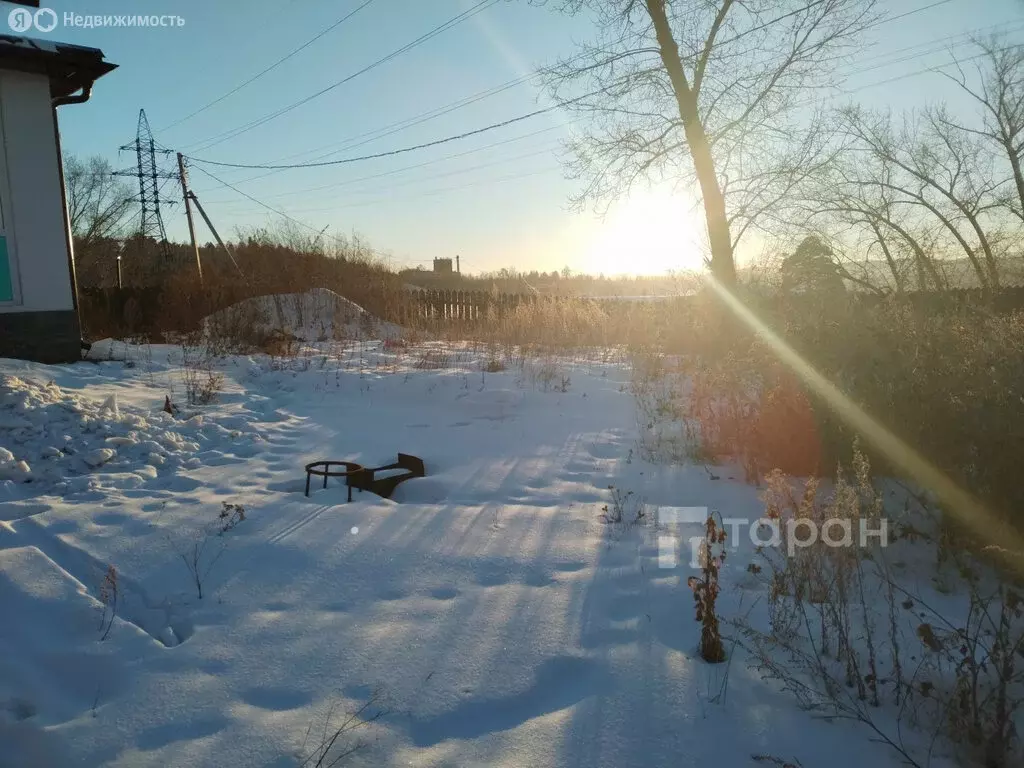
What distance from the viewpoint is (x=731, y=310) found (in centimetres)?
1031

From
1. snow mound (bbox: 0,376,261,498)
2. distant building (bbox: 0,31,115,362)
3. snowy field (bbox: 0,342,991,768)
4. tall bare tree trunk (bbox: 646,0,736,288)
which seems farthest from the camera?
tall bare tree trunk (bbox: 646,0,736,288)

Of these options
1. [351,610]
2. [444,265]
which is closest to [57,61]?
[351,610]

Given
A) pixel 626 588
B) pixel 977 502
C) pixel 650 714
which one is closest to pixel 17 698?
pixel 650 714

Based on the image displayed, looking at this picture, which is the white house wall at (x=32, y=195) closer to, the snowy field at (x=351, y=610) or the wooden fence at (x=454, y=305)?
the snowy field at (x=351, y=610)

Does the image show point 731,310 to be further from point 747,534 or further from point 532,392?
point 747,534

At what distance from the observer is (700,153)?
10461 mm

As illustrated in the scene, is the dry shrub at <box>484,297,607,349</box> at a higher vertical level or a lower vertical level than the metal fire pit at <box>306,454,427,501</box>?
higher

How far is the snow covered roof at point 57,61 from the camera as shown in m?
6.66

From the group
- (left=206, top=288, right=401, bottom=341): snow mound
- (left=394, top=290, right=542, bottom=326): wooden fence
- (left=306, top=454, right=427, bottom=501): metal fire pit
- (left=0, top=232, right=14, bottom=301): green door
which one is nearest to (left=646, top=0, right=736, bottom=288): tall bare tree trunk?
(left=394, top=290, right=542, bottom=326): wooden fence

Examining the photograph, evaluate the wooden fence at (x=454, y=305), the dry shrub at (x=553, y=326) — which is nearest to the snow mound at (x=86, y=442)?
the dry shrub at (x=553, y=326)

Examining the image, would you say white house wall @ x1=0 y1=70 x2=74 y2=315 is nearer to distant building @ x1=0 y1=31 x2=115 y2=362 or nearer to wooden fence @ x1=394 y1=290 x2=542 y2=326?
distant building @ x1=0 y1=31 x2=115 y2=362

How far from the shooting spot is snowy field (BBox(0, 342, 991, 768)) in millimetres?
1938

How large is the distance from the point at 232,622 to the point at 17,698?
724mm

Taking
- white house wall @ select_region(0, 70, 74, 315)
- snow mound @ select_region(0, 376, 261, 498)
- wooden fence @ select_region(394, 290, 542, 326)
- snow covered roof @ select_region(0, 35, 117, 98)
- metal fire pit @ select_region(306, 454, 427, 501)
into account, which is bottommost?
metal fire pit @ select_region(306, 454, 427, 501)
